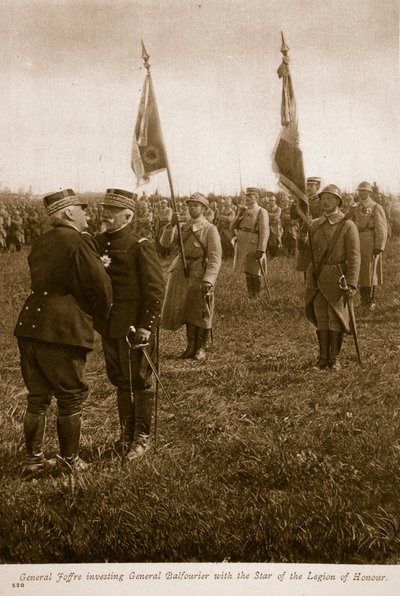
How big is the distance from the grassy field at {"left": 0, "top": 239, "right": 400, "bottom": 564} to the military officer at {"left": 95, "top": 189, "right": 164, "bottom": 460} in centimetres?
12

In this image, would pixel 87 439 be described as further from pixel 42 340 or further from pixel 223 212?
pixel 223 212

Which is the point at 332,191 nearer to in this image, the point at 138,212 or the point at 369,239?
the point at 369,239

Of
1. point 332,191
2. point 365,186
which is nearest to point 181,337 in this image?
point 332,191

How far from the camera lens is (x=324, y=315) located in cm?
441

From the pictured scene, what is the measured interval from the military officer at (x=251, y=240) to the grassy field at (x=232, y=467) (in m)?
0.77

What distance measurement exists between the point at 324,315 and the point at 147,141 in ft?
5.53

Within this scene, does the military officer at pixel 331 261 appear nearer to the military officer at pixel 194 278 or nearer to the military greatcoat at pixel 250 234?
the military greatcoat at pixel 250 234

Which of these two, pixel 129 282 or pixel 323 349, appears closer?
pixel 129 282

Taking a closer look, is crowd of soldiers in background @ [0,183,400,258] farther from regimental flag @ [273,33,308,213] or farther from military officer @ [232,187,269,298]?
regimental flag @ [273,33,308,213]

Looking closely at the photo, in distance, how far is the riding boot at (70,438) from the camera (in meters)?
3.44

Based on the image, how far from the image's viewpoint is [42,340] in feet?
10.9
